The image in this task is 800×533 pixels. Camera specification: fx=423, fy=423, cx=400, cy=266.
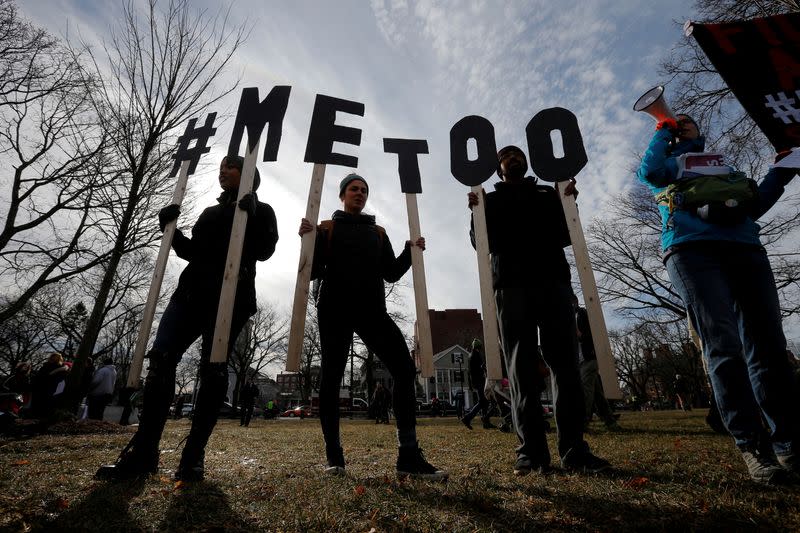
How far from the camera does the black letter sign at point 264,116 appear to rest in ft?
12.4

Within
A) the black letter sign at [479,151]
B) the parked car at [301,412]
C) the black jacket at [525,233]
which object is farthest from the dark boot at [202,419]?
the parked car at [301,412]

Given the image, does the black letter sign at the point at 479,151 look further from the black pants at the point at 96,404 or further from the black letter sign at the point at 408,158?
the black pants at the point at 96,404

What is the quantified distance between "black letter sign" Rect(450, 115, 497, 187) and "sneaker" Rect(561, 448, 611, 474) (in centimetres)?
205

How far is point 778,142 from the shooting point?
3.27 metres

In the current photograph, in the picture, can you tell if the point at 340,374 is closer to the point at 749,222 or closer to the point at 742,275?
the point at 742,275

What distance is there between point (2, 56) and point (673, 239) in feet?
45.9

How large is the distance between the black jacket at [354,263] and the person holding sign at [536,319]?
823 millimetres

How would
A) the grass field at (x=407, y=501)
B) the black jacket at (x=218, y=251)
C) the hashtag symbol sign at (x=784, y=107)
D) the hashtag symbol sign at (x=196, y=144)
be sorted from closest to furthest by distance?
1. the grass field at (x=407, y=501)
2. the black jacket at (x=218, y=251)
3. the hashtag symbol sign at (x=784, y=107)
4. the hashtag symbol sign at (x=196, y=144)

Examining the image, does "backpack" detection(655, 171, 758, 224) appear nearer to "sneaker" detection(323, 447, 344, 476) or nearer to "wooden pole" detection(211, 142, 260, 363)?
"sneaker" detection(323, 447, 344, 476)

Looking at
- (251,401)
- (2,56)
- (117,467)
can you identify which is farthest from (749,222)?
(251,401)

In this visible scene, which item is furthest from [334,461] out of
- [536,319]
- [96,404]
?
[96,404]

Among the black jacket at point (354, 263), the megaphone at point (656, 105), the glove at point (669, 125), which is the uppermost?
the megaphone at point (656, 105)

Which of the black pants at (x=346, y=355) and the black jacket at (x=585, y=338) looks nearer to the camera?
the black pants at (x=346, y=355)

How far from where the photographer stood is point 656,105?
9.91 feet
